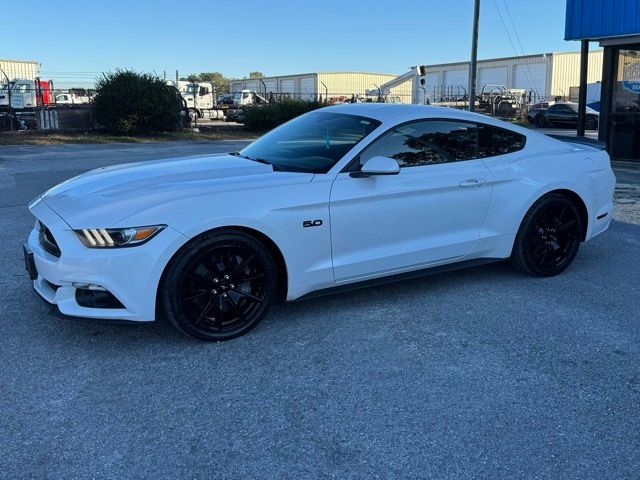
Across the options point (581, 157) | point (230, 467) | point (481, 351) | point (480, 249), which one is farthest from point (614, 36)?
point (230, 467)

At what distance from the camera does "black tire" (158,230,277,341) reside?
11.9 feet

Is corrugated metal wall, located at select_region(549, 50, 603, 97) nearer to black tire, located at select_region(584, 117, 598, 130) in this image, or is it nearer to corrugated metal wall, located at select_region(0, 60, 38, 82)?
black tire, located at select_region(584, 117, 598, 130)

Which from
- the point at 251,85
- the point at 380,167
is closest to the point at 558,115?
the point at 380,167

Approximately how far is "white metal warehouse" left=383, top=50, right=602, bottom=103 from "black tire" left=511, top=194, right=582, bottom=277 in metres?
54.7

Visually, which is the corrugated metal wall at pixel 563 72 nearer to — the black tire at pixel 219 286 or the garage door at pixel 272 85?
the garage door at pixel 272 85

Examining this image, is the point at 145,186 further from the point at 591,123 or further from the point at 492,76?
the point at 492,76

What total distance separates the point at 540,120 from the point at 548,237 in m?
32.2

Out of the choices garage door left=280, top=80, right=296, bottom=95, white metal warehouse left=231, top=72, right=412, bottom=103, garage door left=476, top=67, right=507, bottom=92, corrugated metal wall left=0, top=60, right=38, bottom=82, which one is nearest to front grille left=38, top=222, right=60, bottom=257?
corrugated metal wall left=0, top=60, right=38, bottom=82

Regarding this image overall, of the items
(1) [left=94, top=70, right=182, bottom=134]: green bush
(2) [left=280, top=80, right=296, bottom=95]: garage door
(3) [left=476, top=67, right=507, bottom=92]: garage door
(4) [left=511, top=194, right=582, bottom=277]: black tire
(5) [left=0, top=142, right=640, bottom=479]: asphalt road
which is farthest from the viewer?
(2) [left=280, top=80, right=296, bottom=95]: garage door

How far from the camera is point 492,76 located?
70.2 meters

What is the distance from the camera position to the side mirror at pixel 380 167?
405 cm


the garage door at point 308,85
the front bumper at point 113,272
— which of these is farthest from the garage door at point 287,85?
the front bumper at point 113,272

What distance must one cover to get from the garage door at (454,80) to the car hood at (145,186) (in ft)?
220

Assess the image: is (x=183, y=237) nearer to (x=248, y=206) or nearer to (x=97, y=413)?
(x=248, y=206)
